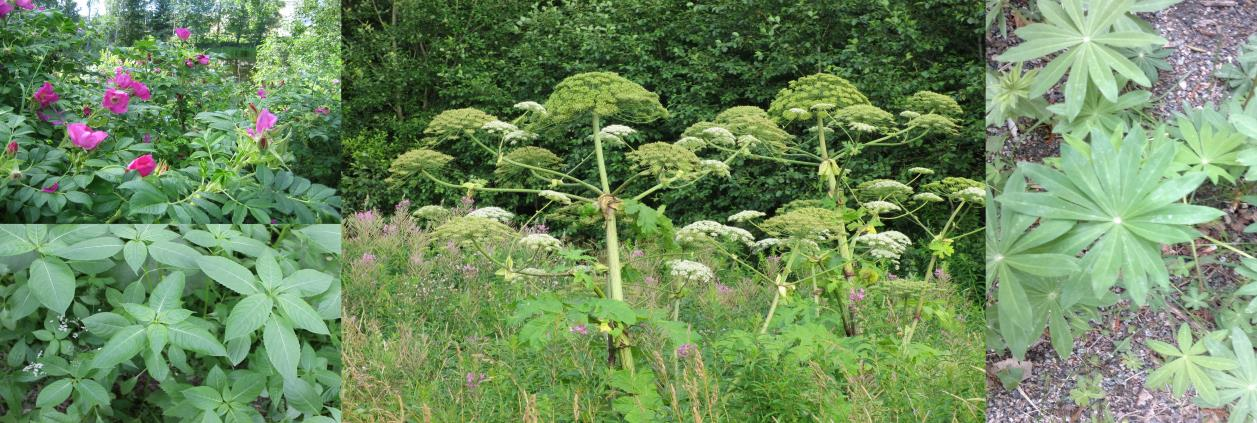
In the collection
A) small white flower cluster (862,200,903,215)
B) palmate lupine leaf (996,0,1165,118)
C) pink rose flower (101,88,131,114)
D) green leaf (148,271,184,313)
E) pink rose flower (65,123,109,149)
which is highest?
palmate lupine leaf (996,0,1165,118)

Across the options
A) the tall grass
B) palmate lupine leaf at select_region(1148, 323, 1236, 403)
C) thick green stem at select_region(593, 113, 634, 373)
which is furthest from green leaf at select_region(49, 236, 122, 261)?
palmate lupine leaf at select_region(1148, 323, 1236, 403)

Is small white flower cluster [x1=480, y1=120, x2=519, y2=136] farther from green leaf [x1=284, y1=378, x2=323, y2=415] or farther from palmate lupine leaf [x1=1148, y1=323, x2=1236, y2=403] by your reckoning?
palmate lupine leaf [x1=1148, y1=323, x2=1236, y2=403]

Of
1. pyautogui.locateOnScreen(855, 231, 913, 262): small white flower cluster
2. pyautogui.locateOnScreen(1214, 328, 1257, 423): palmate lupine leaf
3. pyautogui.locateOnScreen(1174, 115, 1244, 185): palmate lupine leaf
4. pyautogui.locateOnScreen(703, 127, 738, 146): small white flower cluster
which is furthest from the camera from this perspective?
pyautogui.locateOnScreen(855, 231, 913, 262): small white flower cluster

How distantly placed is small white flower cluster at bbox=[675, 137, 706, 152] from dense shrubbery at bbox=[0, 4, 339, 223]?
973mm

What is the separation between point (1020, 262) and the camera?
213 cm

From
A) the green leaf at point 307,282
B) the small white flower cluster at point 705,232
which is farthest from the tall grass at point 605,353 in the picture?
the green leaf at point 307,282

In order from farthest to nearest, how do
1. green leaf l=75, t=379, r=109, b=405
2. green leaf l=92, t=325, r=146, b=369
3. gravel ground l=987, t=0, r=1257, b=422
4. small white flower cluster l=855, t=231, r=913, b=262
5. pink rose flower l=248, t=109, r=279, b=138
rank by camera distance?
small white flower cluster l=855, t=231, r=913, b=262
gravel ground l=987, t=0, r=1257, b=422
pink rose flower l=248, t=109, r=279, b=138
green leaf l=75, t=379, r=109, b=405
green leaf l=92, t=325, r=146, b=369

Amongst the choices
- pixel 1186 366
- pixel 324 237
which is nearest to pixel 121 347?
pixel 324 237

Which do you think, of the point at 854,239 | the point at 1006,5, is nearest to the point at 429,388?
the point at 854,239

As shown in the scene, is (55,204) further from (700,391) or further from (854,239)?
(854,239)

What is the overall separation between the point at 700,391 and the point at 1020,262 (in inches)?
33.9

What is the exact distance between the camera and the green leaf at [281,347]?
63.8 inches

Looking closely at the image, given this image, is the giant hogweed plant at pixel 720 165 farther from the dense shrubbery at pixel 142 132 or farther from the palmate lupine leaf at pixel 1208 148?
the palmate lupine leaf at pixel 1208 148

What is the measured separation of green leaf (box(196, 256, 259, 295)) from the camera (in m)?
1.64
